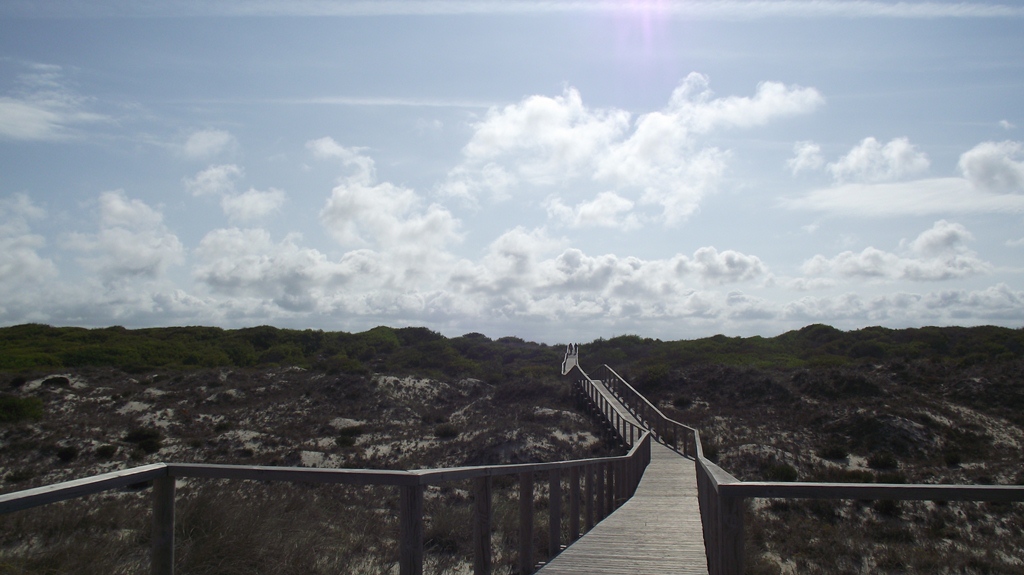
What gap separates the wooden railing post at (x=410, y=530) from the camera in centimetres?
415

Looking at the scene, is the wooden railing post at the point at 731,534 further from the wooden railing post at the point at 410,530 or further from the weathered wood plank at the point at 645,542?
the weathered wood plank at the point at 645,542

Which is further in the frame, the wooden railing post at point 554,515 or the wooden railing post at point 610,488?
the wooden railing post at point 610,488

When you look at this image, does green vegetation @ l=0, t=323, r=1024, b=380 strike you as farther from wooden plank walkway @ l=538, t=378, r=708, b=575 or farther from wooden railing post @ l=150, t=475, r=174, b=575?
wooden railing post @ l=150, t=475, r=174, b=575

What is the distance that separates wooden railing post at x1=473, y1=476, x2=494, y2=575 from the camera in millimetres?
5266

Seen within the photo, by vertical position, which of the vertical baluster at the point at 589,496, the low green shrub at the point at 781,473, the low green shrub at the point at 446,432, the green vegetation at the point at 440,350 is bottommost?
the low green shrub at the point at 781,473

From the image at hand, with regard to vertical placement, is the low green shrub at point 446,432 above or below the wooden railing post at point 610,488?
below

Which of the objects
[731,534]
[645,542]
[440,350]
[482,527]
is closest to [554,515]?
[645,542]

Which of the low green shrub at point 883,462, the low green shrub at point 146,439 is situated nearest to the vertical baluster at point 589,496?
the low green shrub at point 883,462

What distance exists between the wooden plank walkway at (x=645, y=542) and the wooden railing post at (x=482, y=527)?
174cm

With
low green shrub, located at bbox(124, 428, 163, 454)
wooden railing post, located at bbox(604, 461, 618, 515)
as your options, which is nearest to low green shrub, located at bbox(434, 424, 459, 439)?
low green shrub, located at bbox(124, 428, 163, 454)

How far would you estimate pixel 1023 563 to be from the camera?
434 cm

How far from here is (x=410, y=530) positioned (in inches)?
165

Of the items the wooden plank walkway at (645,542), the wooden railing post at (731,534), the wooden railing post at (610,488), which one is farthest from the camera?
the wooden railing post at (610,488)

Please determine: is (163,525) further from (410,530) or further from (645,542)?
(645,542)
